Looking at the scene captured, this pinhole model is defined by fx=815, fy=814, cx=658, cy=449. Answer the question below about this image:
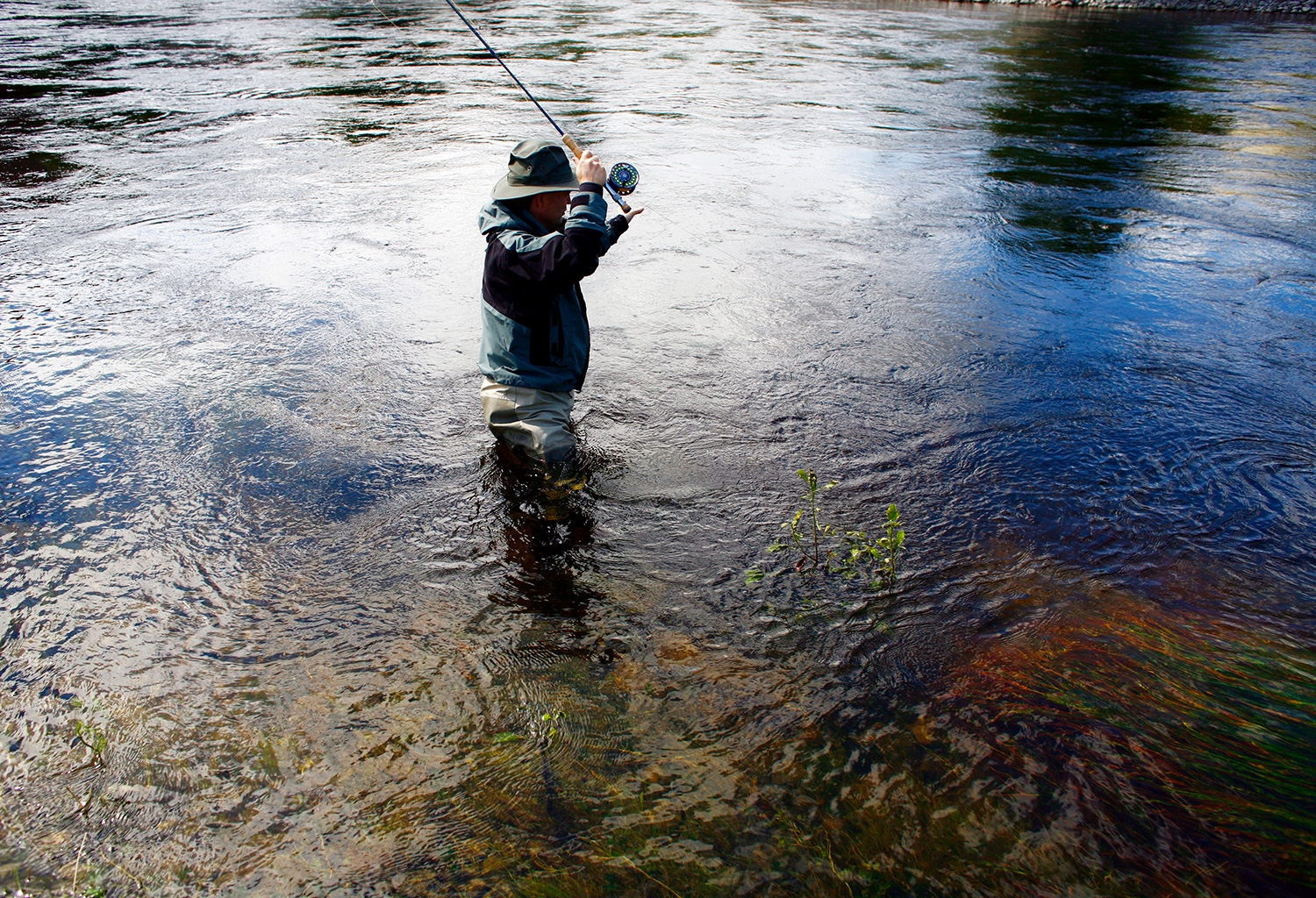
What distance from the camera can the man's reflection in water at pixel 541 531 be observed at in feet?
10.7

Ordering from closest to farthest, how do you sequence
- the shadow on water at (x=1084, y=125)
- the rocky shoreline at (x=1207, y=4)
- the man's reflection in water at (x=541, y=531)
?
1. the man's reflection in water at (x=541, y=531)
2. the shadow on water at (x=1084, y=125)
3. the rocky shoreline at (x=1207, y=4)

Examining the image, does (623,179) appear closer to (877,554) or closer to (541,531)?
(541,531)

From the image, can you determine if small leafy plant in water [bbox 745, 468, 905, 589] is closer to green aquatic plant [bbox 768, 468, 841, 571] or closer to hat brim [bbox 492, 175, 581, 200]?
green aquatic plant [bbox 768, 468, 841, 571]

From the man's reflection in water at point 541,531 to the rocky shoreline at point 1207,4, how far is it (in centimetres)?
3649

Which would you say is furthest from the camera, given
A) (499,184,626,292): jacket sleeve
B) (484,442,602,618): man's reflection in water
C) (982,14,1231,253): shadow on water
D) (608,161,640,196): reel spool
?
(982,14,1231,253): shadow on water

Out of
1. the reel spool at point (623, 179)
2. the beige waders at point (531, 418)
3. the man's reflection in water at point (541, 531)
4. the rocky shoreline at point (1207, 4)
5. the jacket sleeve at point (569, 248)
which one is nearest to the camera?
the man's reflection in water at point (541, 531)

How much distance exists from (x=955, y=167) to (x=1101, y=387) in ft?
18.8

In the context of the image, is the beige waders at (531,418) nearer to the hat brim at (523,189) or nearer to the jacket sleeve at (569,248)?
the jacket sleeve at (569,248)

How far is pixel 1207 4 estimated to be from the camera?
30.5 m

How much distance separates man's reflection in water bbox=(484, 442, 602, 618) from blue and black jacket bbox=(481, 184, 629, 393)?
47 cm

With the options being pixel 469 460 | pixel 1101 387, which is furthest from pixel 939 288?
pixel 469 460

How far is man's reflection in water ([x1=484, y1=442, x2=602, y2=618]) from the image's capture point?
10.7 feet

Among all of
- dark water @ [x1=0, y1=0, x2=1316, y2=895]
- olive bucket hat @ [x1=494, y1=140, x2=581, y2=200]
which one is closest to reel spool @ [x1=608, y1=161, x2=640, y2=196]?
olive bucket hat @ [x1=494, y1=140, x2=581, y2=200]

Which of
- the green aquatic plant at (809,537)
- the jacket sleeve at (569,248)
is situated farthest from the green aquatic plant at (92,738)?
the green aquatic plant at (809,537)
